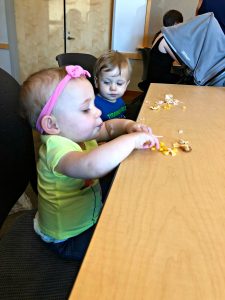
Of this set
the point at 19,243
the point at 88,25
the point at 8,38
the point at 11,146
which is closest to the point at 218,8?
the point at 11,146

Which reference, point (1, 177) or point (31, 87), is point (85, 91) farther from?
point (1, 177)

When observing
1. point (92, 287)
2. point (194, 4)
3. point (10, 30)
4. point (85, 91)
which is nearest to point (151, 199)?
point (92, 287)

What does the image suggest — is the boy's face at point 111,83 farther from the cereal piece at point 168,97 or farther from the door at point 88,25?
the door at point 88,25

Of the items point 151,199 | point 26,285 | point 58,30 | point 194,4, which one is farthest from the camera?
point 58,30

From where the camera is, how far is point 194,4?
3842mm

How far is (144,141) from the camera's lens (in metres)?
0.76

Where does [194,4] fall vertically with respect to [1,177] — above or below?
above

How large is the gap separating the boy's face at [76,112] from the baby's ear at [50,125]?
0.01m

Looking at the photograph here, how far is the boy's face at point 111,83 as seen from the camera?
1701mm

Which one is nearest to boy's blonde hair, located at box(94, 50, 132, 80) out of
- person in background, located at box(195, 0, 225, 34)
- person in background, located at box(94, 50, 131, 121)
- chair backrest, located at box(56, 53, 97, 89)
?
person in background, located at box(94, 50, 131, 121)

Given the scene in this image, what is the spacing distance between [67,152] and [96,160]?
97 mm

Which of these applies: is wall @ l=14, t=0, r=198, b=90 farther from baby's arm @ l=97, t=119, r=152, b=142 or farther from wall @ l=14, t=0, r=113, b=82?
baby's arm @ l=97, t=119, r=152, b=142

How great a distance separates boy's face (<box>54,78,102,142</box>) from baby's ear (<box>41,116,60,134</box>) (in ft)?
0.03

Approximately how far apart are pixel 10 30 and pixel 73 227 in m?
4.34
